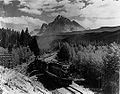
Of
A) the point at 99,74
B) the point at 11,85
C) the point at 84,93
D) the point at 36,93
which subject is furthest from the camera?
the point at 99,74

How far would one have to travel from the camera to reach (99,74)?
5762 millimetres

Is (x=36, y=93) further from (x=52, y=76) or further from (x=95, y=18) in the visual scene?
(x=95, y=18)

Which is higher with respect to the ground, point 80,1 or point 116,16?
point 80,1

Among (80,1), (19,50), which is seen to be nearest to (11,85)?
(19,50)

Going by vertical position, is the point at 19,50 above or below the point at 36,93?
above

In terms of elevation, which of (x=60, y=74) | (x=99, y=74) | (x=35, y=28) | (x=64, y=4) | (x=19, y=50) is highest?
(x=64, y=4)

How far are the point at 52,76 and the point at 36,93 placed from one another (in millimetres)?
1030

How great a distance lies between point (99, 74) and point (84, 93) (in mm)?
1785

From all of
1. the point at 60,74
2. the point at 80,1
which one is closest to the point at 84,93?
the point at 60,74

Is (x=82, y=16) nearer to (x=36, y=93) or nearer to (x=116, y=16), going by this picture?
(x=116, y=16)

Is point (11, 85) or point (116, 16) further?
point (116, 16)

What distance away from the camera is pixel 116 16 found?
3.79 m

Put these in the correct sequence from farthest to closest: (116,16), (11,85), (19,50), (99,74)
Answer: (99,74), (116,16), (19,50), (11,85)

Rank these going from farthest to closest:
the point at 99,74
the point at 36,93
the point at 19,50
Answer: the point at 99,74 < the point at 19,50 < the point at 36,93
